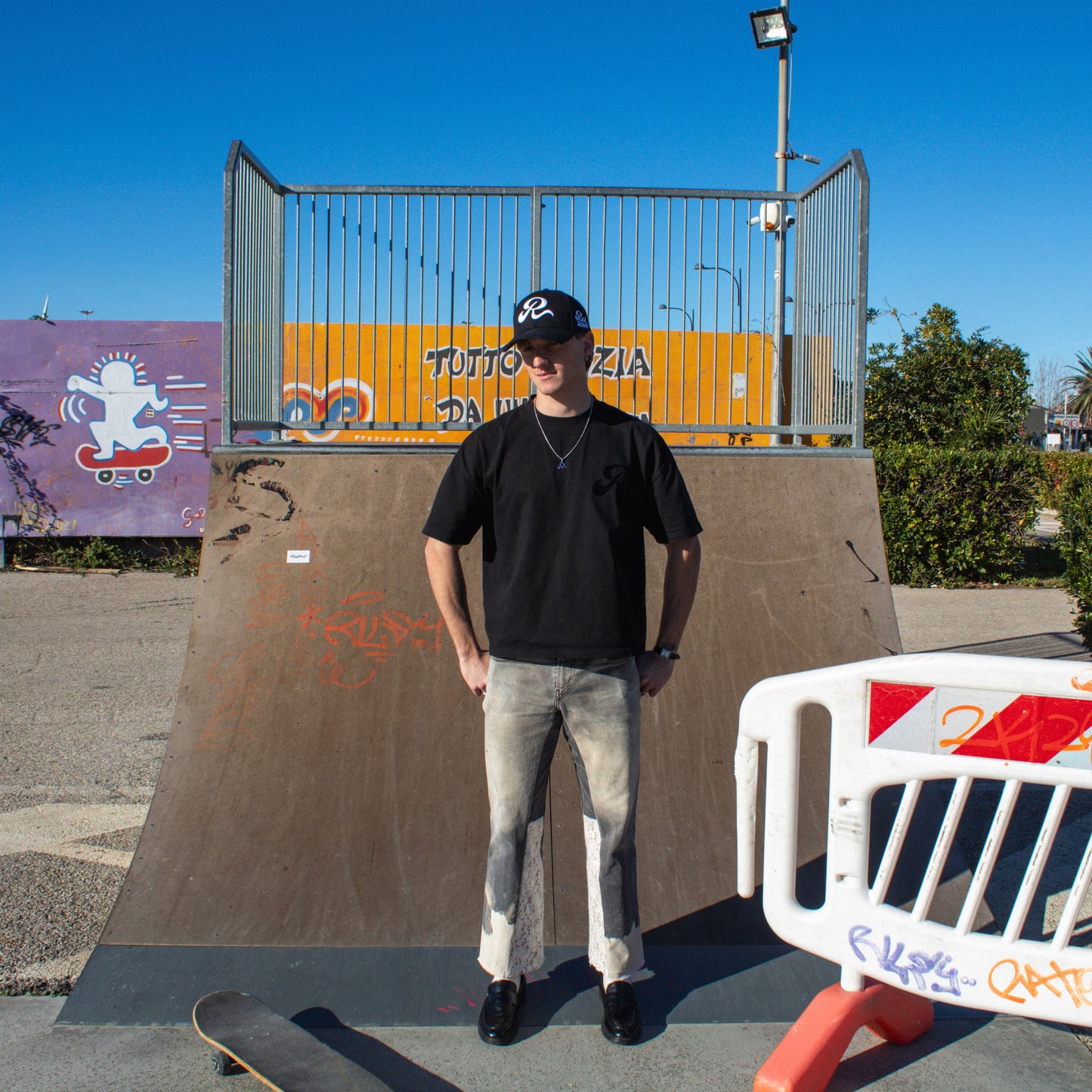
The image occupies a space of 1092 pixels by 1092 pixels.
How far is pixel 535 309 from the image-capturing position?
2854mm

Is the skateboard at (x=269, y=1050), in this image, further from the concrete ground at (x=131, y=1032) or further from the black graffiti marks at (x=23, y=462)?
the black graffiti marks at (x=23, y=462)

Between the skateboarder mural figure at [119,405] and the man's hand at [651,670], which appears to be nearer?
the man's hand at [651,670]

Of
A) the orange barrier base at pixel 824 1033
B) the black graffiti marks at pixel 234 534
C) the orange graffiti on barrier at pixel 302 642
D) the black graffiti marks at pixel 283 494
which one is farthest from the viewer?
the black graffiti marks at pixel 283 494

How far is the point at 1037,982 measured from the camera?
2311 mm

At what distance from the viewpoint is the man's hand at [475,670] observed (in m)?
3.03

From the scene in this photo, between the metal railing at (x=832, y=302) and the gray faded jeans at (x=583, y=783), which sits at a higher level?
the metal railing at (x=832, y=302)

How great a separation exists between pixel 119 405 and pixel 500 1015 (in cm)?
1329

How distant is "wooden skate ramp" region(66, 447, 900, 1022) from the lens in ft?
11.5

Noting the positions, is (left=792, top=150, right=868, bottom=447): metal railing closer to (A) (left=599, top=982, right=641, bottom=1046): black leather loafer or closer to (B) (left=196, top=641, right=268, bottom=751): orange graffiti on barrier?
(A) (left=599, top=982, right=641, bottom=1046): black leather loafer

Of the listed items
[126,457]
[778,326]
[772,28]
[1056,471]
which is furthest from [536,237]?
[1056,471]

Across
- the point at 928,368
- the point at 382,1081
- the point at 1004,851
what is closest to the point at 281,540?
the point at 382,1081

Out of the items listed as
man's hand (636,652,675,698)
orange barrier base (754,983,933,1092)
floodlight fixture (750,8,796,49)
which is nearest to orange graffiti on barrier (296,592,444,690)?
man's hand (636,652,675,698)

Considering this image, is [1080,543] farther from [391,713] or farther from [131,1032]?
[131,1032]

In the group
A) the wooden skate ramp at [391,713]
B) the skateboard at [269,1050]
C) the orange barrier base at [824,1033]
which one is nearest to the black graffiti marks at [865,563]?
the wooden skate ramp at [391,713]
